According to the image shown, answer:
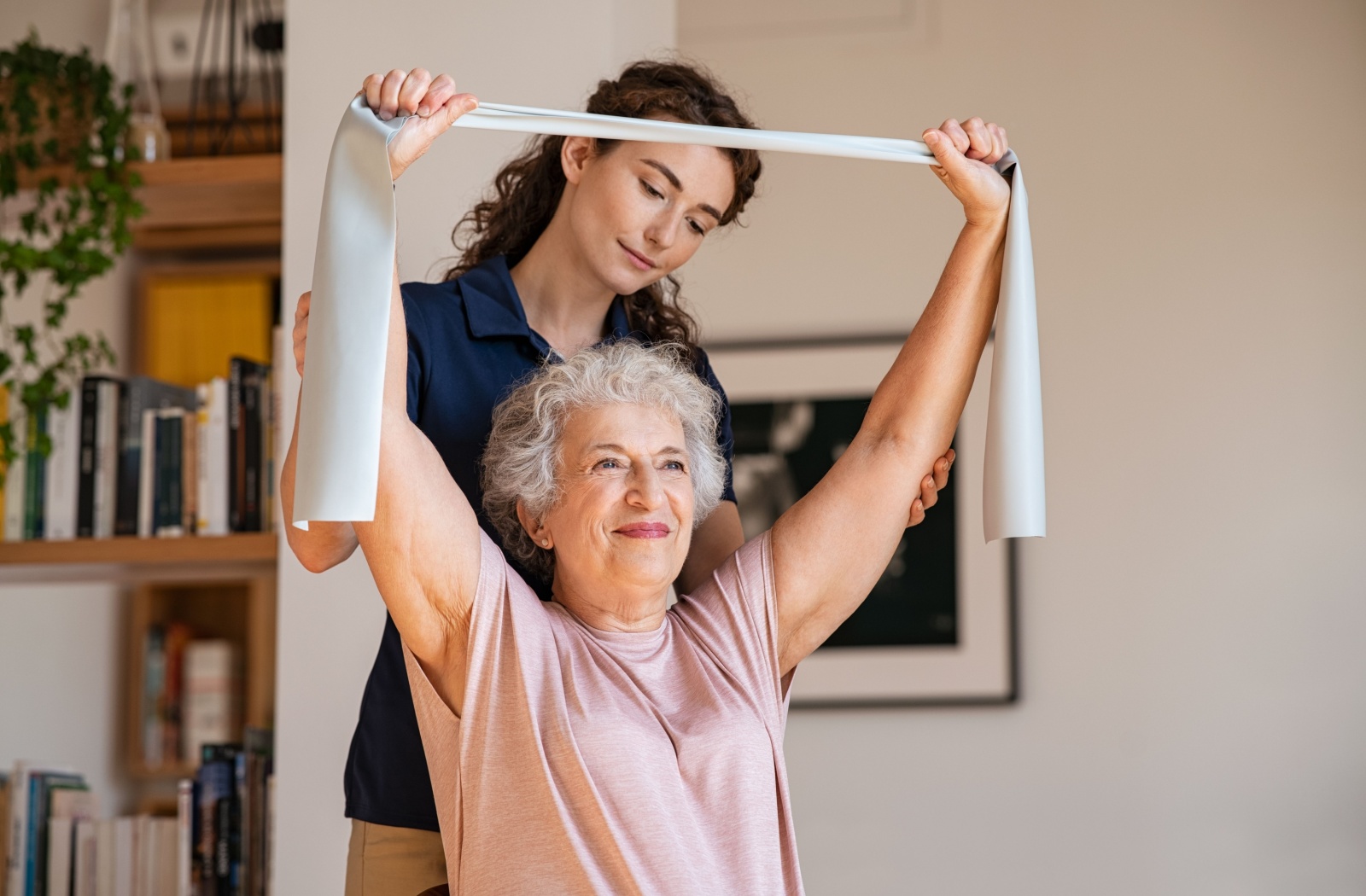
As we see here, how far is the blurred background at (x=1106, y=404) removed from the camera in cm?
336

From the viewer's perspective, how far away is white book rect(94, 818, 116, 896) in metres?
2.66

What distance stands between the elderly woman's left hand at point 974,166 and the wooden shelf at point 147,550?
4.58ft

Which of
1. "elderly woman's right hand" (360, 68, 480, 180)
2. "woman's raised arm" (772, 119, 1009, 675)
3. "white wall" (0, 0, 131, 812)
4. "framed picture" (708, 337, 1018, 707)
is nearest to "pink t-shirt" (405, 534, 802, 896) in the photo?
"woman's raised arm" (772, 119, 1009, 675)

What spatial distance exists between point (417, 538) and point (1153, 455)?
2.54 m

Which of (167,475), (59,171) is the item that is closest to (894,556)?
(167,475)

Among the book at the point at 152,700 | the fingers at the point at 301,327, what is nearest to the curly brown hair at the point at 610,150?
the fingers at the point at 301,327

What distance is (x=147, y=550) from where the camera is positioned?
2.44m

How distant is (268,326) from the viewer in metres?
3.88

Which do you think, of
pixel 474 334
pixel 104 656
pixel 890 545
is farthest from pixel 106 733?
pixel 890 545

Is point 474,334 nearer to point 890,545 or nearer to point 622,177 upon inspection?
point 622,177

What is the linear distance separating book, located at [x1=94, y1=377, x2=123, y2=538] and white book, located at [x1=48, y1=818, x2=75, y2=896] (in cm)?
64

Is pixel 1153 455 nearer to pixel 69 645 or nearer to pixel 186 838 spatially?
pixel 186 838

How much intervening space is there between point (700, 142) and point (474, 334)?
41 cm

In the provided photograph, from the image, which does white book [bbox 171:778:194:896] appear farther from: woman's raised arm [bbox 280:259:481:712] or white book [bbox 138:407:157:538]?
woman's raised arm [bbox 280:259:481:712]
